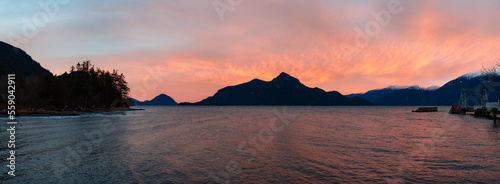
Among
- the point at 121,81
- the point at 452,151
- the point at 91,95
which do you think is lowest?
the point at 452,151

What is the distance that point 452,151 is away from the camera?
24.5 m

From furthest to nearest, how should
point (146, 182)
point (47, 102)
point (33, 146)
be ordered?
1. point (47, 102)
2. point (33, 146)
3. point (146, 182)

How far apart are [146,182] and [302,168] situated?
421 inches

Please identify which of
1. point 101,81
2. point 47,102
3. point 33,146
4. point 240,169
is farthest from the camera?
point 101,81

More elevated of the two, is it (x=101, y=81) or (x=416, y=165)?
(x=101, y=81)

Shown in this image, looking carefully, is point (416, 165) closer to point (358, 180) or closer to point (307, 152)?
point (358, 180)

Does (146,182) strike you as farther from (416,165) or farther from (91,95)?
(91,95)

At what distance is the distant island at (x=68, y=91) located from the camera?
10568 centimetres

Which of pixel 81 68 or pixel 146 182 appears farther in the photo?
pixel 81 68

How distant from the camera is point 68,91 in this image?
11850 centimetres

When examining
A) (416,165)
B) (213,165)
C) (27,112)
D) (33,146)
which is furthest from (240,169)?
(27,112)

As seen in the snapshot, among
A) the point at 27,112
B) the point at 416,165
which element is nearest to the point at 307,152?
the point at 416,165

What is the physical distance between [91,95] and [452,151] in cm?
14805

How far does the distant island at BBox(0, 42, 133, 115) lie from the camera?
106m
